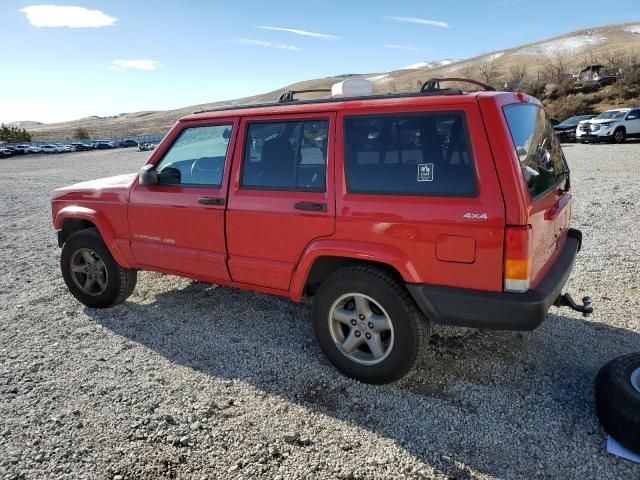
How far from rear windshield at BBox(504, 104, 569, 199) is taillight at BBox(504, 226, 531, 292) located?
30 centimetres

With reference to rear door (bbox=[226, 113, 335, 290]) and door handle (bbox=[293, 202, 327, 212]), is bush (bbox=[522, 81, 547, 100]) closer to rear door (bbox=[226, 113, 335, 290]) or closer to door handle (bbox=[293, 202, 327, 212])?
rear door (bbox=[226, 113, 335, 290])

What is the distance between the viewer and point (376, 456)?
2.66 metres

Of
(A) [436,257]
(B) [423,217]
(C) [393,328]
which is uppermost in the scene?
(B) [423,217]

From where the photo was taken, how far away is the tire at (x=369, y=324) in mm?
3082

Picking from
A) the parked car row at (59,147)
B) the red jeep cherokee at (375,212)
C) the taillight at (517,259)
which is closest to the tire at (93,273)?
the red jeep cherokee at (375,212)

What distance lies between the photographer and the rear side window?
285 centimetres

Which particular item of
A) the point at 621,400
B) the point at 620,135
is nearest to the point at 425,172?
the point at 621,400

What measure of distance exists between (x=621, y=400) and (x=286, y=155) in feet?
8.50

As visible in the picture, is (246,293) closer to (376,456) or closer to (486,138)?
(376,456)

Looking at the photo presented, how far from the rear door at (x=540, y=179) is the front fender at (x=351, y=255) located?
0.74 meters

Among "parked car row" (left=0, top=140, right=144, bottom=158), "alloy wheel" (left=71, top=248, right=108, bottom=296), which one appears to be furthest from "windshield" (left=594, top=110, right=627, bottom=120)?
"parked car row" (left=0, top=140, right=144, bottom=158)

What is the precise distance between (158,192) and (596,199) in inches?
319

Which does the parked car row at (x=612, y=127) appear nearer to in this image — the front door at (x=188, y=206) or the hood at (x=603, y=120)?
the hood at (x=603, y=120)

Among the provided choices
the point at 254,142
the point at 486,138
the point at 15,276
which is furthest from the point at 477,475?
the point at 15,276
